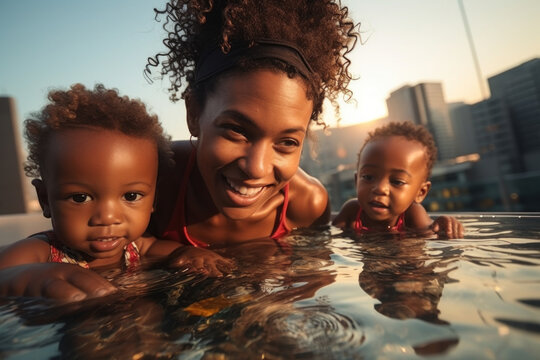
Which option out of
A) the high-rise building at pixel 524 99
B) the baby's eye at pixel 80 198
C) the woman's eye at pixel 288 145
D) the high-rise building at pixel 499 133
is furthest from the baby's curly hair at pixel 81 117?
the high-rise building at pixel 524 99

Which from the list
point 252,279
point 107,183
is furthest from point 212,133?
point 252,279

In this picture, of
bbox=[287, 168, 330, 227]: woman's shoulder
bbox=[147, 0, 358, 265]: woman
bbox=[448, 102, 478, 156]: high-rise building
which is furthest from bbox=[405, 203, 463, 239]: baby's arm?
bbox=[448, 102, 478, 156]: high-rise building

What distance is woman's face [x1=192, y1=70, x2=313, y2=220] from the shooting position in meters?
1.47

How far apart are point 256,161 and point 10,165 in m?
18.8

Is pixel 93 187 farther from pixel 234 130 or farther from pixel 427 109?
pixel 427 109

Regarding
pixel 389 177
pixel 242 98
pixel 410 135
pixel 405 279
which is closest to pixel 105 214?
pixel 242 98

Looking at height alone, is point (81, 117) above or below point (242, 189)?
above

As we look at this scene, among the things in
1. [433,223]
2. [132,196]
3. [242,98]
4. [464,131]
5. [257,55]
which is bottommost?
[433,223]

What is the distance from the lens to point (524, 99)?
42.1m

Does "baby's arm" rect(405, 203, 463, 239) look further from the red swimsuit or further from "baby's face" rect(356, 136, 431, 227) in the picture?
the red swimsuit

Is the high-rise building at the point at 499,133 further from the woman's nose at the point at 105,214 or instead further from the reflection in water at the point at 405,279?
the woman's nose at the point at 105,214

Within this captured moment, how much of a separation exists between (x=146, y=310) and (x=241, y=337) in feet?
1.22

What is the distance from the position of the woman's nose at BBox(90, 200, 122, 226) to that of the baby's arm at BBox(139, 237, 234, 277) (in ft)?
1.07

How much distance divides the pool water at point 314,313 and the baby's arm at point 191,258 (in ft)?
0.23
